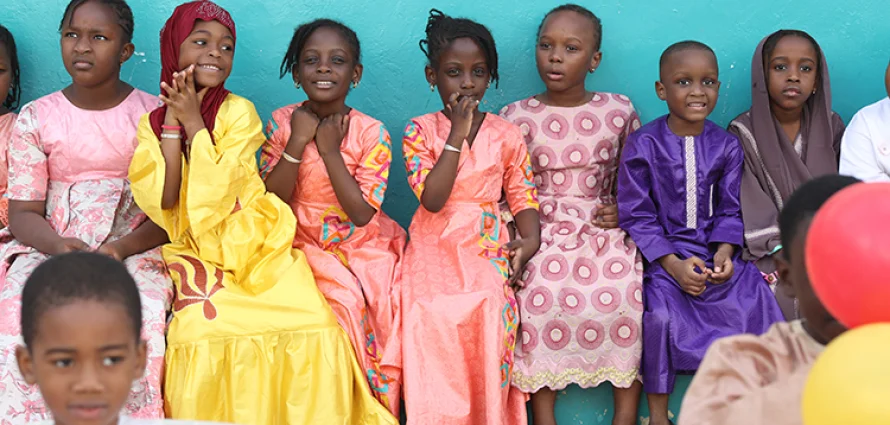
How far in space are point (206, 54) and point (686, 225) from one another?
1855 millimetres

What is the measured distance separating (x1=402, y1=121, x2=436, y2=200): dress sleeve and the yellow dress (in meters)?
0.50

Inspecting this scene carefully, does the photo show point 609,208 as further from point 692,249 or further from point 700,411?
point 700,411

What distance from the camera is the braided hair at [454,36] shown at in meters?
3.96

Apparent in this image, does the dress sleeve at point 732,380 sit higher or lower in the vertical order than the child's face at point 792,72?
lower

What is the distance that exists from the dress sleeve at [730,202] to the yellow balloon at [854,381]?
1.99 meters

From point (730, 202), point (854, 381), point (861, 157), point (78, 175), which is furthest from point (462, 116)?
point (854, 381)

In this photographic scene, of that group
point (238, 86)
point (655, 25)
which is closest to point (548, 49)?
point (655, 25)

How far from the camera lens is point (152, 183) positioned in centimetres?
345

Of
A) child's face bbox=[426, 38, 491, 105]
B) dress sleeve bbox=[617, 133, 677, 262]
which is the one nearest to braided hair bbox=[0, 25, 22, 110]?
child's face bbox=[426, 38, 491, 105]

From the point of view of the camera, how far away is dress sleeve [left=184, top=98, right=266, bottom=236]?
3.44 m

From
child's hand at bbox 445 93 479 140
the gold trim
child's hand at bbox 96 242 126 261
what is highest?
child's hand at bbox 445 93 479 140

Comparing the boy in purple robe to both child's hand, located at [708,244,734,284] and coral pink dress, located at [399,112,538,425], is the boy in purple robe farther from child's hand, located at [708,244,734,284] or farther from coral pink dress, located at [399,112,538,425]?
coral pink dress, located at [399,112,538,425]

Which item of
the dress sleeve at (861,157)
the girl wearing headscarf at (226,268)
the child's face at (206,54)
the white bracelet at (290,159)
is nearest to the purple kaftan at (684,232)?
the dress sleeve at (861,157)

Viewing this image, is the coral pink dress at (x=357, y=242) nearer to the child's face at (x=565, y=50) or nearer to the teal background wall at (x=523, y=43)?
the teal background wall at (x=523, y=43)
